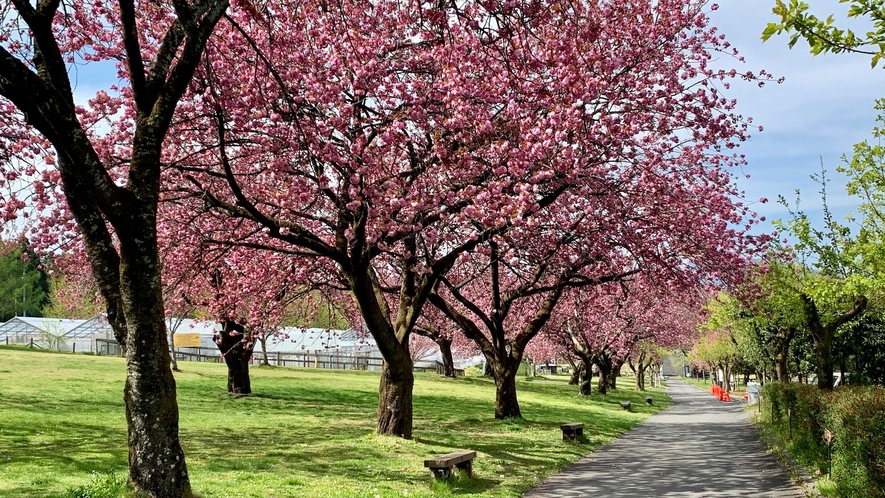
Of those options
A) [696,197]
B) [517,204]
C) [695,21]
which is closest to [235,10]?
[517,204]

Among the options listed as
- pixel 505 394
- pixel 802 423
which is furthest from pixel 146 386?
pixel 505 394

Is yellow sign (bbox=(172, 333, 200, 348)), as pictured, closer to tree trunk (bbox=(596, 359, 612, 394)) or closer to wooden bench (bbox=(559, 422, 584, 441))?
tree trunk (bbox=(596, 359, 612, 394))

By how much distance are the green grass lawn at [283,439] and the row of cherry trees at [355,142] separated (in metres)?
2.24

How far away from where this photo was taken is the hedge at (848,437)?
25.4 feet

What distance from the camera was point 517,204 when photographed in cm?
1091

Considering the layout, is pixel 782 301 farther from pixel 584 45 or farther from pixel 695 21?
pixel 584 45

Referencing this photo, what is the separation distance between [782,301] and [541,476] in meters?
11.5

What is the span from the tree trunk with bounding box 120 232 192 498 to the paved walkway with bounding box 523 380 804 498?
206 inches

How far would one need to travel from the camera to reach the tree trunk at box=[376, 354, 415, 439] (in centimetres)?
1521

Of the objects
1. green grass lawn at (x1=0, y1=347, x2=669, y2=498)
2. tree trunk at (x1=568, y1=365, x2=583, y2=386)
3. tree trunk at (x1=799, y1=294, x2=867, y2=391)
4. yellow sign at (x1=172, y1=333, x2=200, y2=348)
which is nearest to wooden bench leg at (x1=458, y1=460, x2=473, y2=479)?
green grass lawn at (x1=0, y1=347, x2=669, y2=498)

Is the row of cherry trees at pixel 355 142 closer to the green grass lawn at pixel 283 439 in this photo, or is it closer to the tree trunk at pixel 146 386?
the tree trunk at pixel 146 386

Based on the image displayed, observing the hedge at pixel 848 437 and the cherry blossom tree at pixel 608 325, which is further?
the cherry blossom tree at pixel 608 325

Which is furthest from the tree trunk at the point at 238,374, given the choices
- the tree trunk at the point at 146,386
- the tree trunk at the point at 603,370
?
the tree trunk at the point at 603,370

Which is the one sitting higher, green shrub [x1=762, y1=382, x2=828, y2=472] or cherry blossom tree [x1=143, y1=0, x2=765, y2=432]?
cherry blossom tree [x1=143, y1=0, x2=765, y2=432]
